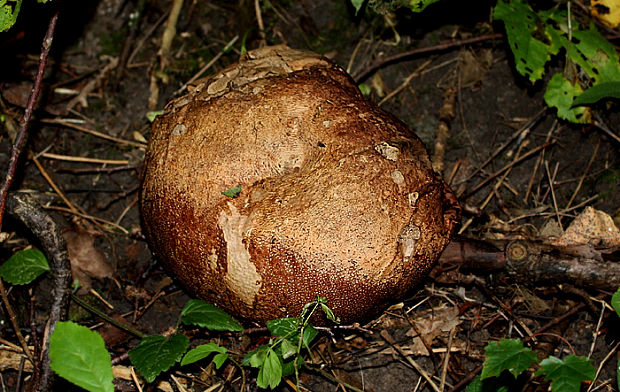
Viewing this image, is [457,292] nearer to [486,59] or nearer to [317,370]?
[317,370]

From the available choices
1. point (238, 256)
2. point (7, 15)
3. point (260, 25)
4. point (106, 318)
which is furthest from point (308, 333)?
point (260, 25)

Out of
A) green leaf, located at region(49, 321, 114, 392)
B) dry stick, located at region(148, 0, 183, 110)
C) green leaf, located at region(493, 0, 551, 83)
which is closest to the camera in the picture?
green leaf, located at region(49, 321, 114, 392)

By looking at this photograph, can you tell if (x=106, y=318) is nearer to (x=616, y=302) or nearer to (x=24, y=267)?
(x=24, y=267)

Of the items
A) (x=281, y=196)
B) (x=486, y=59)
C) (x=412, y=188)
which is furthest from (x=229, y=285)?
(x=486, y=59)

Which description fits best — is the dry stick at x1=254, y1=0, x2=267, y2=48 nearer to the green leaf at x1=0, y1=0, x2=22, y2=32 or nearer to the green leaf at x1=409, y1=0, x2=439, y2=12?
the green leaf at x1=409, y1=0, x2=439, y2=12

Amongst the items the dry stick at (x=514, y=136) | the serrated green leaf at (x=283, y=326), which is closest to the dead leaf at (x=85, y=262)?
the serrated green leaf at (x=283, y=326)

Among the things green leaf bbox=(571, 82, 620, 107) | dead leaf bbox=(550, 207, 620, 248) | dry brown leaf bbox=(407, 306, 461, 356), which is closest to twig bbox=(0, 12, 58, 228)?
dry brown leaf bbox=(407, 306, 461, 356)
